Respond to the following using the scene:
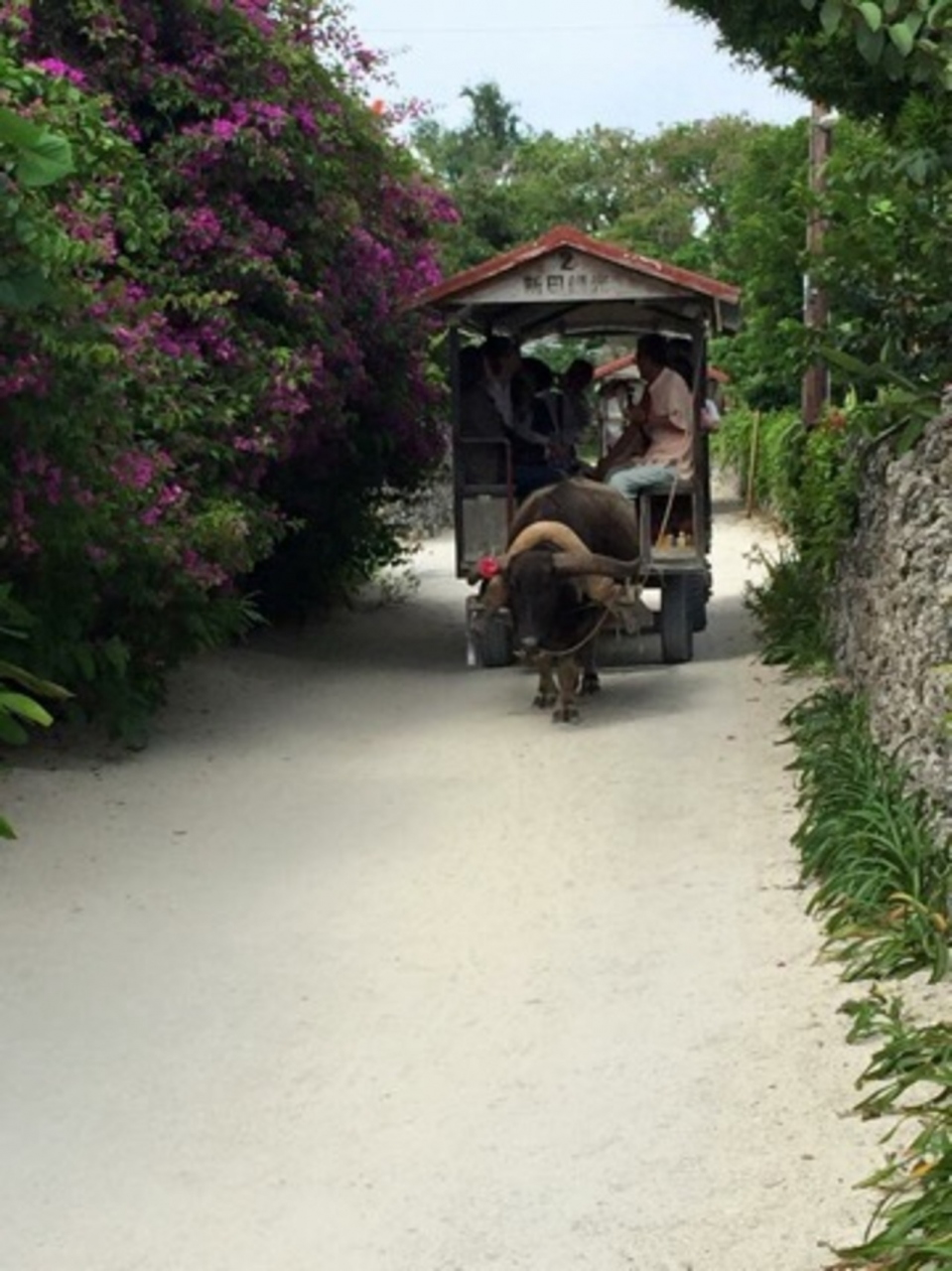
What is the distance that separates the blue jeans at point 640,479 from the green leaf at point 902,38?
30.6 ft

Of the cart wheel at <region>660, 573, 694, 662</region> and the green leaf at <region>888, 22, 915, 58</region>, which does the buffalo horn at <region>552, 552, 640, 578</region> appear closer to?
the cart wheel at <region>660, 573, 694, 662</region>

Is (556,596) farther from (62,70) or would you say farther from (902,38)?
(902,38)

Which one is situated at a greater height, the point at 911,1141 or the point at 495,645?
the point at 495,645

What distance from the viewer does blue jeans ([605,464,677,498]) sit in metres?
13.5

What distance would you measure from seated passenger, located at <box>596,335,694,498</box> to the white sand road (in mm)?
2755

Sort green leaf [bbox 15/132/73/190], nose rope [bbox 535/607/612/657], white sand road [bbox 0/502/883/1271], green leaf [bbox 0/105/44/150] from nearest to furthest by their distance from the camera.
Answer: green leaf [bbox 0/105/44/150]
green leaf [bbox 15/132/73/190]
white sand road [bbox 0/502/883/1271]
nose rope [bbox 535/607/612/657]

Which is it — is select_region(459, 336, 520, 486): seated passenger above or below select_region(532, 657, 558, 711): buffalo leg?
above

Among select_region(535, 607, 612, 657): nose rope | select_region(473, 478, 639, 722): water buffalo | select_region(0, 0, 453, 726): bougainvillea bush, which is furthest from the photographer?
select_region(535, 607, 612, 657): nose rope

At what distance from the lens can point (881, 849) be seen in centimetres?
695

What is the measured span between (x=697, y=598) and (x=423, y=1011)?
26.8 ft

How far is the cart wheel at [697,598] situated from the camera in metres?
13.9

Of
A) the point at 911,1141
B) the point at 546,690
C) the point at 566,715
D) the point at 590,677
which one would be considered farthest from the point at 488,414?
the point at 911,1141

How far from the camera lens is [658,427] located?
1391cm

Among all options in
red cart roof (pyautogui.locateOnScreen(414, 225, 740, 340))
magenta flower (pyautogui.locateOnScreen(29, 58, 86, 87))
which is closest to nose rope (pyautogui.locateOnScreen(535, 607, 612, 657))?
red cart roof (pyautogui.locateOnScreen(414, 225, 740, 340))
